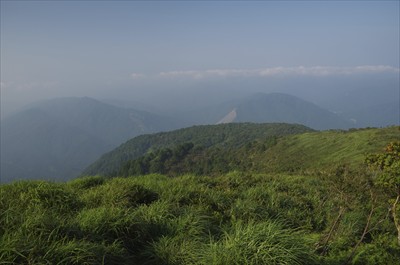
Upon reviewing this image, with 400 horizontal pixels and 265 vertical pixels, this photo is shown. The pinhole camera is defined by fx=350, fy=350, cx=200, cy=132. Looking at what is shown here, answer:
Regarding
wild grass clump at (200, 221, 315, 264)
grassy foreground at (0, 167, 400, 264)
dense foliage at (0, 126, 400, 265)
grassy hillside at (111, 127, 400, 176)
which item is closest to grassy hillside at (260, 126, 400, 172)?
grassy hillside at (111, 127, 400, 176)

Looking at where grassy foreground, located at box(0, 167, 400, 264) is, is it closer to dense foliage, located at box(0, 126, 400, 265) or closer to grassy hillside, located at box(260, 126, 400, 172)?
dense foliage, located at box(0, 126, 400, 265)

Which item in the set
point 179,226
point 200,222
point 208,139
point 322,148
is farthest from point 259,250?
point 208,139

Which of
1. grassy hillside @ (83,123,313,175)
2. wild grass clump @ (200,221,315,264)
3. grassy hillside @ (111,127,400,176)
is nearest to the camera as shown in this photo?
wild grass clump @ (200,221,315,264)

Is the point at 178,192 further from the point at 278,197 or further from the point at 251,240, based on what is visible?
the point at 251,240

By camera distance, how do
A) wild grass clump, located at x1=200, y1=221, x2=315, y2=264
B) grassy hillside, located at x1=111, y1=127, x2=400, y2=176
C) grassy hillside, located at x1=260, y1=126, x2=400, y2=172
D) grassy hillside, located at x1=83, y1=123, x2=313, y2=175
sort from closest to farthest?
wild grass clump, located at x1=200, y1=221, x2=315, y2=264 → grassy hillside, located at x1=260, y1=126, x2=400, y2=172 → grassy hillside, located at x1=111, y1=127, x2=400, y2=176 → grassy hillside, located at x1=83, y1=123, x2=313, y2=175

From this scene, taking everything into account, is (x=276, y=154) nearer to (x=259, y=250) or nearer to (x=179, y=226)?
(x=179, y=226)

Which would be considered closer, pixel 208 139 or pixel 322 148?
pixel 322 148

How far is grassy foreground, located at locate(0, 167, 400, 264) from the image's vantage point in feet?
19.1

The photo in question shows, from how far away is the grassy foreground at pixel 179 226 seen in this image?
19.1 ft

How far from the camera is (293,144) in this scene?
10231 centimetres

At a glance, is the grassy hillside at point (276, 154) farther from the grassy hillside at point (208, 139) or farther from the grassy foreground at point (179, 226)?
the grassy foreground at point (179, 226)

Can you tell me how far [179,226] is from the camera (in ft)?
25.4

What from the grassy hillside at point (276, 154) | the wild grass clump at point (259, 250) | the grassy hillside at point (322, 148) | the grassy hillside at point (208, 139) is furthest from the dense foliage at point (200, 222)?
the grassy hillside at point (208, 139)

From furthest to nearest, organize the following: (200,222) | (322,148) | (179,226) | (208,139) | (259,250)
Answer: (208,139) → (322,148) → (200,222) → (179,226) → (259,250)
